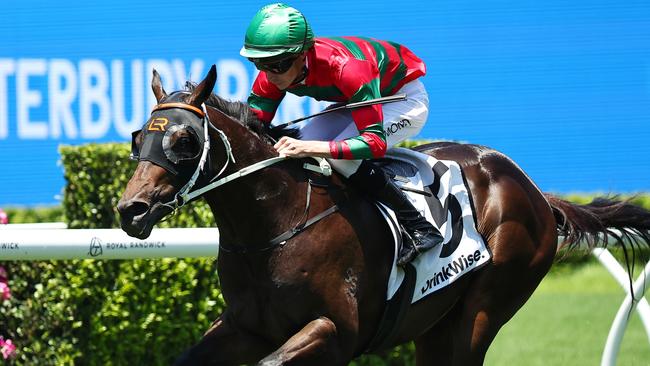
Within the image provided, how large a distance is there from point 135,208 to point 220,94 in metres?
4.71

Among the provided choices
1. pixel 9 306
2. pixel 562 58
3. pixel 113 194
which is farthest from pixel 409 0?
pixel 9 306

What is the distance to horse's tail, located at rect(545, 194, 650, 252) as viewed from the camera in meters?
4.99

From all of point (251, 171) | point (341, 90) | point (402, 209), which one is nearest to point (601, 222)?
point (402, 209)

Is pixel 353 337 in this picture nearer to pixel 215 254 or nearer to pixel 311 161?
pixel 311 161

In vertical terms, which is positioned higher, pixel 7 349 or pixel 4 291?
pixel 4 291

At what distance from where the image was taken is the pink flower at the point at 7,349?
560cm

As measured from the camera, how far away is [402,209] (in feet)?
13.6

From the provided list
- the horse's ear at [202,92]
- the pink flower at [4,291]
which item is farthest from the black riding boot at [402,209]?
the pink flower at [4,291]

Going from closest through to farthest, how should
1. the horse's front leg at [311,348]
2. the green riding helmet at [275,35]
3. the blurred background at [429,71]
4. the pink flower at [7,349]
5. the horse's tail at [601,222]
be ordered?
the horse's front leg at [311,348] → the green riding helmet at [275,35] → the horse's tail at [601,222] → the pink flower at [7,349] → the blurred background at [429,71]

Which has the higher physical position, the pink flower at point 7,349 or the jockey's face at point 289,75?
the jockey's face at point 289,75

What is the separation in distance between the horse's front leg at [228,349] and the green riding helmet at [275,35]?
999mm

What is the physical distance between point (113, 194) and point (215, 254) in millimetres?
1035

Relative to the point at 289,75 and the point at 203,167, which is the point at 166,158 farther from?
the point at 289,75

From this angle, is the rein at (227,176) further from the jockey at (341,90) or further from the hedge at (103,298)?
the hedge at (103,298)
